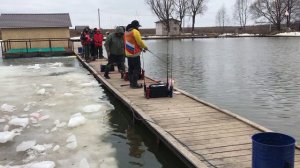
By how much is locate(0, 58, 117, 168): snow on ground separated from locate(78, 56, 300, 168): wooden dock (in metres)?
0.90

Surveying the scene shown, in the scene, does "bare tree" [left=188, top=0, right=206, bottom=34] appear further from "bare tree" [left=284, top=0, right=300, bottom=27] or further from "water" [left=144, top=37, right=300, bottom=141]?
"water" [left=144, top=37, right=300, bottom=141]

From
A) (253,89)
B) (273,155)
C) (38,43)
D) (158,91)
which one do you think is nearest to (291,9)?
(38,43)

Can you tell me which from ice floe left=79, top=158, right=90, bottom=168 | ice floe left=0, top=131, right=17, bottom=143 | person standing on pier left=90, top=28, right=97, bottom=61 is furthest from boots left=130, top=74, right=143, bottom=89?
person standing on pier left=90, top=28, right=97, bottom=61

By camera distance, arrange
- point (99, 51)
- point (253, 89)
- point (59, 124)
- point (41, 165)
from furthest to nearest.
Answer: point (99, 51) < point (253, 89) < point (59, 124) < point (41, 165)

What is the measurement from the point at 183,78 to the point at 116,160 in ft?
34.5

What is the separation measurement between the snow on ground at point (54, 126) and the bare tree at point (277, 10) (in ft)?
235

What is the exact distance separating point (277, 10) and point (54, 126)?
78.5 metres

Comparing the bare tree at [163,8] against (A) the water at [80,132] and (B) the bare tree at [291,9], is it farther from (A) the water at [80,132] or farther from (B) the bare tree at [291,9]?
(A) the water at [80,132]

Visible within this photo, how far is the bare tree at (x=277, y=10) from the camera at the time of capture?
79000 mm

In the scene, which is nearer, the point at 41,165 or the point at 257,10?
the point at 41,165

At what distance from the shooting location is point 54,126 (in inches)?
305

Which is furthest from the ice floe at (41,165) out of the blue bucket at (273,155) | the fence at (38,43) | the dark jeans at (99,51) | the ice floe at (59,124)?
the fence at (38,43)

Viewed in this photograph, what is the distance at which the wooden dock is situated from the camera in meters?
5.02

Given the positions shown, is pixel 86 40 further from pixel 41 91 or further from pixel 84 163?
pixel 84 163
